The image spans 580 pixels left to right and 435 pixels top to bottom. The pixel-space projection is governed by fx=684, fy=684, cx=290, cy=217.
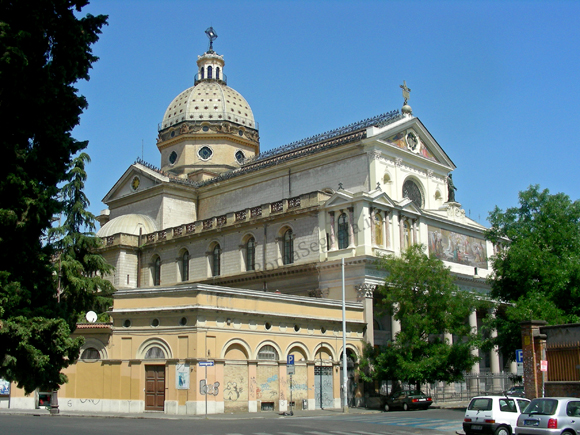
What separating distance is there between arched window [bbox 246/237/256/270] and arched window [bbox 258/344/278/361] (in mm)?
14131

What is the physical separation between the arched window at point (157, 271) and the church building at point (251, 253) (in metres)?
0.17

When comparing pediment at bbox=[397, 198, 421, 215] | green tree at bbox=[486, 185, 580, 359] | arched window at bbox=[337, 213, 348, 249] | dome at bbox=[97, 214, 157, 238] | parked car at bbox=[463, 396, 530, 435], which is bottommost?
parked car at bbox=[463, 396, 530, 435]

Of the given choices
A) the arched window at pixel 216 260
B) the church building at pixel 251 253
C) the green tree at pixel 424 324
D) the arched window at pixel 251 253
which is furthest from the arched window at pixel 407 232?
the arched window at pixel 216 260

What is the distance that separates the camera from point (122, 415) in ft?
105

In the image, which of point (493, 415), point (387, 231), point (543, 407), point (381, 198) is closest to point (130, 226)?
point (381, 198)

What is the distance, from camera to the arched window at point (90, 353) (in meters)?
35.8

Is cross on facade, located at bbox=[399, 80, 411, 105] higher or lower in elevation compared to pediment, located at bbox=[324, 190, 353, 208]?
higher

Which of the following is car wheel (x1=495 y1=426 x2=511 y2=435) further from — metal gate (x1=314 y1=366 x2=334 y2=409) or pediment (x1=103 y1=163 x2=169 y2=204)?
pediment (x1=103 y1=163 x2=169 y2=204)

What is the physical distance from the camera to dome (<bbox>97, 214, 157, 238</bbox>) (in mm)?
59781

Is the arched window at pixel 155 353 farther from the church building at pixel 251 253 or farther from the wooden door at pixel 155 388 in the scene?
the wooden door at pixel 155 388

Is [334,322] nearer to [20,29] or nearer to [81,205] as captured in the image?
[81,205]

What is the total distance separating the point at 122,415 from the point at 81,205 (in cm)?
1453

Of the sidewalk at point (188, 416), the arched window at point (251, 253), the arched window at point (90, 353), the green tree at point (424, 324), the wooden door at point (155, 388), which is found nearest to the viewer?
the sidewalk at point (188, 416)

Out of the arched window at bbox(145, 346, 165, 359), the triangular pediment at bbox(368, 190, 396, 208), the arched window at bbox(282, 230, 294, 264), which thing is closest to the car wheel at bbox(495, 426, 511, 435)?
the arched window at bbox(145, 346, 165, 359)
